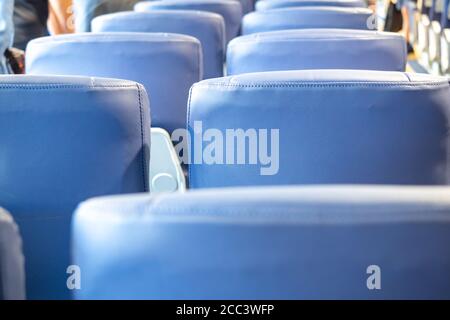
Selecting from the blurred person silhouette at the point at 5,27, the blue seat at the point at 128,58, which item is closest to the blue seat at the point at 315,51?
the blue seat at the point at 128,58

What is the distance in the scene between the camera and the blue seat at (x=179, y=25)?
2217 mm

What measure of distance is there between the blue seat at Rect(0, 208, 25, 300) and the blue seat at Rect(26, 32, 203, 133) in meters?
1.10

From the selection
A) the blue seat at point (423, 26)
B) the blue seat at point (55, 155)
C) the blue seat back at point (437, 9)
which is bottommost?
the blue seat at point (423, 26)

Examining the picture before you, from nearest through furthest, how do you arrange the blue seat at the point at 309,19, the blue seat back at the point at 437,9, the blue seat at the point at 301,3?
the blue seat at the point at 309,19 < the blue seat at the point at 301,3 < the blue seat back at the point at 437,9

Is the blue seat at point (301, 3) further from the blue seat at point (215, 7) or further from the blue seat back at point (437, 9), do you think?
the blue seat back at point (437, 9)

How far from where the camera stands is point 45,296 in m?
1.02

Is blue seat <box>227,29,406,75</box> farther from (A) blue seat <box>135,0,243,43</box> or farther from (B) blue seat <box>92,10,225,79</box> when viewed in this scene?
(A) blue seat <box>135,0,243,43</box>

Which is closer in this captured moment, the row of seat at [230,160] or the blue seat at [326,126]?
the row of seat at [230,160]

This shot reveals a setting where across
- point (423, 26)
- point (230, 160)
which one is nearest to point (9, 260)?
point (230, 160)

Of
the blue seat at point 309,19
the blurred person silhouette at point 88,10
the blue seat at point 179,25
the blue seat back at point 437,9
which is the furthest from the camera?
the blue seat back at point 437,9

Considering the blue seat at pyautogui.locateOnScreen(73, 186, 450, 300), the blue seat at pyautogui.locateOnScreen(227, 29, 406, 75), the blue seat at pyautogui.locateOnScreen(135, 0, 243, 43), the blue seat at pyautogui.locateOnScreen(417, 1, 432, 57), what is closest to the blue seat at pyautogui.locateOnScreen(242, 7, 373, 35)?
the blue seat at pyautogui.locateOnScreen(135, 0, 243, 43)

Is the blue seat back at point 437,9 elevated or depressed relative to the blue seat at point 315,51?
depressed

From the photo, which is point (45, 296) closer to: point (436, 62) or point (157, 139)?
point (157, 139)
